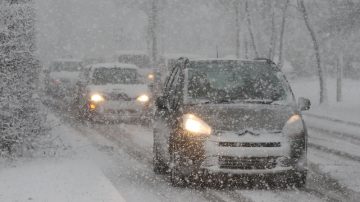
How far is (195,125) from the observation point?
26.5 ft

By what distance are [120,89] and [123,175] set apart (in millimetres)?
8087

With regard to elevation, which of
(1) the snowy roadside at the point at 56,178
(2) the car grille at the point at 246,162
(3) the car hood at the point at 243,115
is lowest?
(1) the snowy roadside at the point at 56,178

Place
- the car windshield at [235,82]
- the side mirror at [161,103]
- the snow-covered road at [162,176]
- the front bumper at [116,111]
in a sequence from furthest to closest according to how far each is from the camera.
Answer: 1. the front bumper at [116,111]
2. the side mirror at [161,103]
3. the car windshield at [235,82]
4. the snow-covered road at [162,176]

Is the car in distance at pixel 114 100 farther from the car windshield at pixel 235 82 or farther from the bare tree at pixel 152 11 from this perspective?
the bare tree at pixel 152 11

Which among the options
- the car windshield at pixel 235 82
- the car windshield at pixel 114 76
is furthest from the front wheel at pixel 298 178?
the car windshield at pixel 114 76

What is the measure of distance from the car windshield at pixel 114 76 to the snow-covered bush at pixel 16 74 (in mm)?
7726

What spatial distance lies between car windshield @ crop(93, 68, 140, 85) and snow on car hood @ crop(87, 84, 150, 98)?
1.71 feet

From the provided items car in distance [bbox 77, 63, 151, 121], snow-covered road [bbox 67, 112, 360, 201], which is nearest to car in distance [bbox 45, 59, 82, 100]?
car in distance [bbox 77, 63, 151, 121]

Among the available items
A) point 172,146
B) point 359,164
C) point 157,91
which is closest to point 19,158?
point 172,146

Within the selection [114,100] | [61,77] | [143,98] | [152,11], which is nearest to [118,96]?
[114,100]

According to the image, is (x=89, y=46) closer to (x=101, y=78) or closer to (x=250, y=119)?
(x=101, y=78)

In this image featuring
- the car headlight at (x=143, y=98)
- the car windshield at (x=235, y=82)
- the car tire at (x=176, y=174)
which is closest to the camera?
the car tire at (x=176, y=174)

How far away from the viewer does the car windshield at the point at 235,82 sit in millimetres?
8812

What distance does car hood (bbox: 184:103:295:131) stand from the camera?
7977mm
